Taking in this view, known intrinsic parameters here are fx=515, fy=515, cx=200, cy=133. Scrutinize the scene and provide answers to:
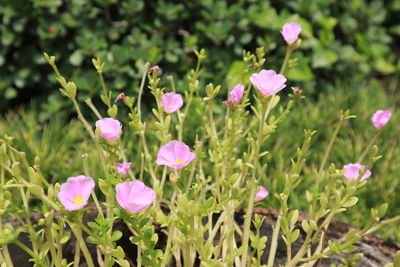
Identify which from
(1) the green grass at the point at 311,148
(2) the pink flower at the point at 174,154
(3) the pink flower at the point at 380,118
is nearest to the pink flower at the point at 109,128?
(2) the pink flower at the point at 174,154

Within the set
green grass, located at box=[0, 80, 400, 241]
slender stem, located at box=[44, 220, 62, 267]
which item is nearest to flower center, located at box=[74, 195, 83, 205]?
slender stem, located at box=[44, 220, 62, 267]

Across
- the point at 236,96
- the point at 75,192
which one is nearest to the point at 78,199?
the point at 75,192

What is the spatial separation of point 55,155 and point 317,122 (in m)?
1.25

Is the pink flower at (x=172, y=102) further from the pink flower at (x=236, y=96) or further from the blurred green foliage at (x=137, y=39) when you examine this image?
the blurred green foliage at (x=137, y=39)

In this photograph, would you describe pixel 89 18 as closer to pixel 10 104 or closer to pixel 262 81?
pixel 10 104

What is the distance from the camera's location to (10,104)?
304 cm

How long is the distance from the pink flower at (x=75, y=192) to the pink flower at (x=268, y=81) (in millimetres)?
384

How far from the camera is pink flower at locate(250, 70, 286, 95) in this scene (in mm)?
1040

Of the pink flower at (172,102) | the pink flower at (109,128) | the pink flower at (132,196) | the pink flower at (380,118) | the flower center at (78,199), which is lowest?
the pink flower at (172,102)

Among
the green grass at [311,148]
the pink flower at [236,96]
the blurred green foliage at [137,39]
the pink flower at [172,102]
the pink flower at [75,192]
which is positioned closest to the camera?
the pink flower at [75,192]

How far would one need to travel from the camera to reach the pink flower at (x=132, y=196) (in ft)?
2.96

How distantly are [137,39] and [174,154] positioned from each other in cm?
172

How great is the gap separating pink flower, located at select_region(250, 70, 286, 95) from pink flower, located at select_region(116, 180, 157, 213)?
0.32m

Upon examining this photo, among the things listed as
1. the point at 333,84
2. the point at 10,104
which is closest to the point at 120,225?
the point at 10,104
